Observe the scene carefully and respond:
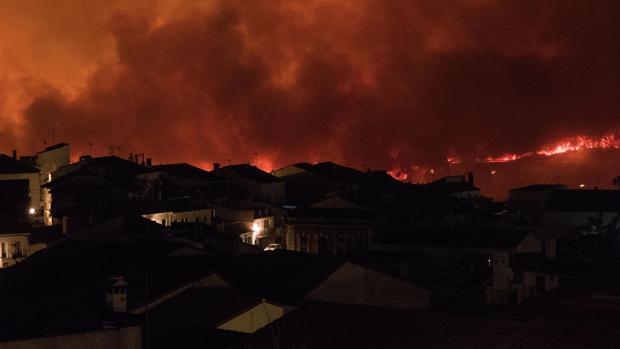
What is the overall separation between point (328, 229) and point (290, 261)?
30.1 ft

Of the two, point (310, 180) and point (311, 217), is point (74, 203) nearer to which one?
point (311, 217)

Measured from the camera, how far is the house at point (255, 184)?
31.0 m

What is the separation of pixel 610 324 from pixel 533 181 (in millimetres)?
32401

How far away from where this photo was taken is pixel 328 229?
25438mm

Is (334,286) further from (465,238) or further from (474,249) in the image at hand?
(465,238)

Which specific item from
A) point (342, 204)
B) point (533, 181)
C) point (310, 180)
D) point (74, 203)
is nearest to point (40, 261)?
point (74, 203)

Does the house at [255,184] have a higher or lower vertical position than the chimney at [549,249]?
higher

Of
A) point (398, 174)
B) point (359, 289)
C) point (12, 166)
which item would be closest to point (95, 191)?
point (12, 166)

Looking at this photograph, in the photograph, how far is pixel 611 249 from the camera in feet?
78.2

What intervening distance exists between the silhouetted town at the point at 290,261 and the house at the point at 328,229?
6cm

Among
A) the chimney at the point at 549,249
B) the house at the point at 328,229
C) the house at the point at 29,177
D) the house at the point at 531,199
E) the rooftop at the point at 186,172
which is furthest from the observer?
the house at the point at 531,199

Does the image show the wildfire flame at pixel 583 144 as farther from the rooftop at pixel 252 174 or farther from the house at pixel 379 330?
the house at pixel 379 330

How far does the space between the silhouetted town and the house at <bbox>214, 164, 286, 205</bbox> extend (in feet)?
0.23

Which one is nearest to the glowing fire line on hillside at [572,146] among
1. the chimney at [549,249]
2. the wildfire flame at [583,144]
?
the wildfire flame at [583,144]
